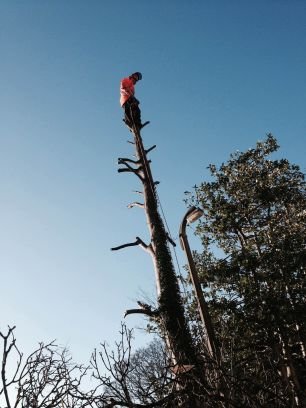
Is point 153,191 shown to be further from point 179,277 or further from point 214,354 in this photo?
point 214,354

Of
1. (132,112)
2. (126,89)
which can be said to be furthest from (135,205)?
(126,89)

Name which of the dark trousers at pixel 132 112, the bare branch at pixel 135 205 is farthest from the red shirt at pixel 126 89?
the bare branch at pixel 135 205

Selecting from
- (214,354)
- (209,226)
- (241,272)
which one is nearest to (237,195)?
(209,226)

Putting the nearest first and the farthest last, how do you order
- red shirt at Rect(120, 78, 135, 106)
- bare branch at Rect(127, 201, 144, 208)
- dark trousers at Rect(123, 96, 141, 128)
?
bare branch at Rect(127, 201, 144, 208) → dark trousers at Rect(123, 96, 141, 128) → red shirt at Rect(120, 78, 135, 106)

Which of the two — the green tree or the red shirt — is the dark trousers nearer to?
the red shirt

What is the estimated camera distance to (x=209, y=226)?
46.5ft

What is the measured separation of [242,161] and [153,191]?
22.2 feet

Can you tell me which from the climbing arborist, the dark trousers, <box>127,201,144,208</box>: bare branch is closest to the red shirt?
the climbing arborist

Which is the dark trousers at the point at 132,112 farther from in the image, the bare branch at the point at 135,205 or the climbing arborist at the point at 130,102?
the bare branch at the point at 135,205

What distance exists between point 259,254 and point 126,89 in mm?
7479

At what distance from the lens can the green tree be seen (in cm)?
1091

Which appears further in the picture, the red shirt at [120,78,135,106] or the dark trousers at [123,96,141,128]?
the red shirt at [120,78,135,106]

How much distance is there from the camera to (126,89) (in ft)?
37.7

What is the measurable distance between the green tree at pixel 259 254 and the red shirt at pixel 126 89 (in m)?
5.18
